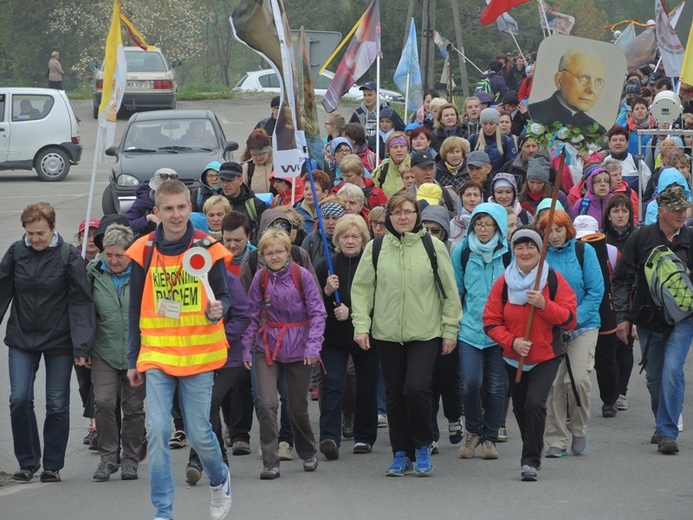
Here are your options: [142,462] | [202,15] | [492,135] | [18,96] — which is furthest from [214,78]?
[142,462]

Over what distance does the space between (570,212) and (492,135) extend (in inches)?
115

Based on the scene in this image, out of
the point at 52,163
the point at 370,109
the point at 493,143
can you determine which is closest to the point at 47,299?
the point at 493,143

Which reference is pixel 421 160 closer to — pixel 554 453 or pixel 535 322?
pixel 554 453

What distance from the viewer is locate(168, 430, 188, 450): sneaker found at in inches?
401

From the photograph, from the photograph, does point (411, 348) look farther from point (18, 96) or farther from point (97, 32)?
point (97, 32)

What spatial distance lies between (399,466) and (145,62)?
29140 mm

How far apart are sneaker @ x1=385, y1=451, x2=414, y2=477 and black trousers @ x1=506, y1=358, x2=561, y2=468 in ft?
2.75

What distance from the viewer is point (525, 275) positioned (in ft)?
29.1

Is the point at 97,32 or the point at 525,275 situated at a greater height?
the point at 97,32

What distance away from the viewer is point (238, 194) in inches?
476

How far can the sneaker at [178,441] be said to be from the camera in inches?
401

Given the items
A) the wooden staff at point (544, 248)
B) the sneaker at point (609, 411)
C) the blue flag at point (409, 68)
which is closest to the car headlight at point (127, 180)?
the blue flag at point (409, 68)

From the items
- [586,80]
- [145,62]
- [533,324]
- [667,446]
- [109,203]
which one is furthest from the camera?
[145,62]

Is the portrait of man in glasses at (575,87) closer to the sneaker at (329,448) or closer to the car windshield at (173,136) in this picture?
the sneaker at (329,448)
